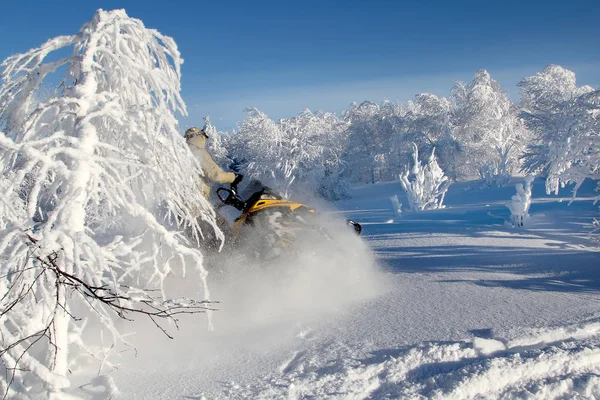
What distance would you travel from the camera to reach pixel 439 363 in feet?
10.4

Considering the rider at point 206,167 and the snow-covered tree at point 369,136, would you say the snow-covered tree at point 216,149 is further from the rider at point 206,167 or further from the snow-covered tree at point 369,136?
the rider at point 206,167

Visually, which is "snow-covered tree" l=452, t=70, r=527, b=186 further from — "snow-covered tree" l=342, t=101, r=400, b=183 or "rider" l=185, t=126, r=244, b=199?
"rider" l=185, t=126, r=244, b=199

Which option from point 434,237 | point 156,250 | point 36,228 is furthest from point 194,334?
point 434,237

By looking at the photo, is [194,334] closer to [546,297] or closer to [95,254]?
[95,254]

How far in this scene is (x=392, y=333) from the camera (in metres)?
3.74

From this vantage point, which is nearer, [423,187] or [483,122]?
[423,187]

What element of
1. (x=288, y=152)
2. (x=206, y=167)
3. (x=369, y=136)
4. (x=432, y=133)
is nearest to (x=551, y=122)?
(x=432, y=133)

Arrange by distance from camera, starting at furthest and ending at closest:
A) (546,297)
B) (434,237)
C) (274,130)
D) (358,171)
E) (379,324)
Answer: (358,171), (274,130), (434,237), (546,297), (379,324)

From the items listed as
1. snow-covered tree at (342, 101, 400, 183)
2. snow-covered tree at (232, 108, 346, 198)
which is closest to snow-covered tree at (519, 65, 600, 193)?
snow-covered tree at (342, 101, 400, 183)

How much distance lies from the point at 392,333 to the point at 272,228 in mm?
2298

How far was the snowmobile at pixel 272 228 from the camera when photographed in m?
5.48

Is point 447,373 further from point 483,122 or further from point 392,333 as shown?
point 483,122

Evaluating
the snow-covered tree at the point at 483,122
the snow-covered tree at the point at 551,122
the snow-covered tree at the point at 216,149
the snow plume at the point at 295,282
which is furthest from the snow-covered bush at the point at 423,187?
the snow-covered tree at the point at 216,149

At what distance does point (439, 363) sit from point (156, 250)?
7.57 feet
